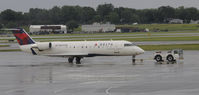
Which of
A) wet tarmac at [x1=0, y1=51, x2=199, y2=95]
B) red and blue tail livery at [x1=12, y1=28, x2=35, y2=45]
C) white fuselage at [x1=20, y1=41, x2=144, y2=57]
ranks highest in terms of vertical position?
red and blue tail livery at [x1=12, y1=28, x2=35, y2=45]

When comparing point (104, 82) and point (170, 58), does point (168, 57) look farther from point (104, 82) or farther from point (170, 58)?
point (104, 82)

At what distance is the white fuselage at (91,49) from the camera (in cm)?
5009

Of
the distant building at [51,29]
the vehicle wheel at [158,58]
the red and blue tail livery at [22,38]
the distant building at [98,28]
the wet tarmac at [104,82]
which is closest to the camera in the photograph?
the wet tarmac at [104,82]

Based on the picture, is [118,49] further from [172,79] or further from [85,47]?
[172,79]

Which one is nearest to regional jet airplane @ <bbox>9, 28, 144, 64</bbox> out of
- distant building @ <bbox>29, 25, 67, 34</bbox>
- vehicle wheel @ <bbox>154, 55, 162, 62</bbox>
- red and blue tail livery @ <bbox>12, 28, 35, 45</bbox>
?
red and blue tail livery @ <bbox>12, 28, 35, 45</bbox>

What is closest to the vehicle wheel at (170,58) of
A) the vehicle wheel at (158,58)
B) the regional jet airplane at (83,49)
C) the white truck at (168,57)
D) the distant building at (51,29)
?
the white truck at (168,57)

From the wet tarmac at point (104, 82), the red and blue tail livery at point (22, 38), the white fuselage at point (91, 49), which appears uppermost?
the red and blue tail livery at point (22, 38)

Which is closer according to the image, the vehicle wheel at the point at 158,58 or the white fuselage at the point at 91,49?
the vehicle wheel at the point at 158,58

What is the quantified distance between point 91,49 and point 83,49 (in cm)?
89

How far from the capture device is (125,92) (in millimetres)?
26703

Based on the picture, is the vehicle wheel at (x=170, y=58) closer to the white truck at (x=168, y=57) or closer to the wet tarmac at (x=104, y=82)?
the white truck at (x=168, y=57)

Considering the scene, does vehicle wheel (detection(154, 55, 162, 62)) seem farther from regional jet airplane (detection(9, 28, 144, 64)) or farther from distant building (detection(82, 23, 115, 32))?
distant building (detection(82, 23, 115, 32))

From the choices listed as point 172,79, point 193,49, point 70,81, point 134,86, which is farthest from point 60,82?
point 193,49

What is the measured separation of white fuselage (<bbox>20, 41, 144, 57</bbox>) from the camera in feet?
164
